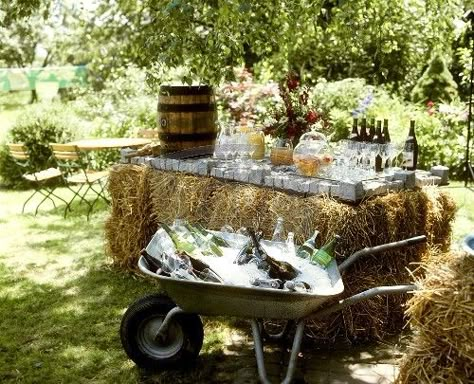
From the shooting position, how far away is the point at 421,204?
3998 millimetres

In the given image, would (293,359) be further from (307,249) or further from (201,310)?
(307,249)

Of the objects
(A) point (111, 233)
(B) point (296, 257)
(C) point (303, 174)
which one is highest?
(C) point (303, 174)

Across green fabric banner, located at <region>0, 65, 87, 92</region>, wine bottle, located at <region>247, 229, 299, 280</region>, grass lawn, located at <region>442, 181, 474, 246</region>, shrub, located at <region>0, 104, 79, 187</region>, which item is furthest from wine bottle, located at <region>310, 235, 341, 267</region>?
green fabric banner, located at <region>0, 65, 87, 92</region>

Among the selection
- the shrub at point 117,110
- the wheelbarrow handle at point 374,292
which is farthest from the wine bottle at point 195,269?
the shrub at point 117,110

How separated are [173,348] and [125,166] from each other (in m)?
2.05

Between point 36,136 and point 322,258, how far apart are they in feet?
22.2

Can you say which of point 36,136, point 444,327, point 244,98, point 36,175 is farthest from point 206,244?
point 36,136

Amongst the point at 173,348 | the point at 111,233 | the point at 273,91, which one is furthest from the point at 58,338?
the point at 273,91

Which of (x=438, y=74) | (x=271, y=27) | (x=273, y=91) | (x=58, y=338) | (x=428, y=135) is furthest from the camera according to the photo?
(x=438, y=74)

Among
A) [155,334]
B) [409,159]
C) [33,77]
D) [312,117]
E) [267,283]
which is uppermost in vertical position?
[33,77]

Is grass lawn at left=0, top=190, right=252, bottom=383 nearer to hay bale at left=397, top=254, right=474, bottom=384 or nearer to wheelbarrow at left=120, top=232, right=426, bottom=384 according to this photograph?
wheelbarrow at left=120, top=232, right=426, bottom=384

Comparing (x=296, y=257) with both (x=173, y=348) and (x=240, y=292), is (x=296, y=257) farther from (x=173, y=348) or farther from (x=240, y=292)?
(x=173, y=348)

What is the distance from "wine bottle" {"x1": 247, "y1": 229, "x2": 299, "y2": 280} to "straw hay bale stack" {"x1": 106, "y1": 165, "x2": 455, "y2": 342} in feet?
2.15

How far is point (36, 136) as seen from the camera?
8.88 m
